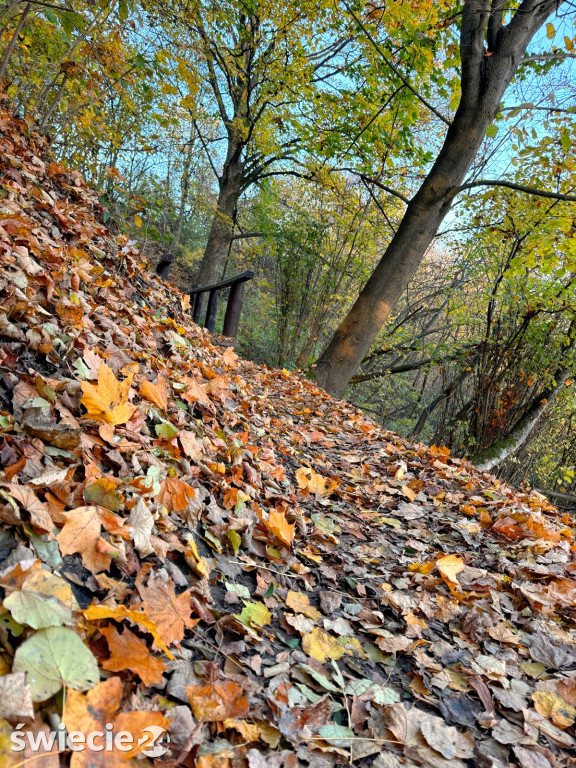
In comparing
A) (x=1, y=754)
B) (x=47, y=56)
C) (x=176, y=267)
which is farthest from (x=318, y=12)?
(x=1, y=754)

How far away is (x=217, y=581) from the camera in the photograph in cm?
150

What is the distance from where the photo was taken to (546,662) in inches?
62.9

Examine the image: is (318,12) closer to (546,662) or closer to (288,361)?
(288,361)

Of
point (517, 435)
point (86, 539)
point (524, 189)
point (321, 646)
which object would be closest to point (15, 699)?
point (86, 539)

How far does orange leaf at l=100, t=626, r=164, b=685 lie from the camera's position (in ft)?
3.08

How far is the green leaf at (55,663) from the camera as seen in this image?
0.79 m

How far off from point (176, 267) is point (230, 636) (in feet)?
50.7

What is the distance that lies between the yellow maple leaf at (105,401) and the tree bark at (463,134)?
427 centimetres

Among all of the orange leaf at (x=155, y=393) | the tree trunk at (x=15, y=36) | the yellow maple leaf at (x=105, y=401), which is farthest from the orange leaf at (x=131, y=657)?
the tree trunk at (x=15, y=36)

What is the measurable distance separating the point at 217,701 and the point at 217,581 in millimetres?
479

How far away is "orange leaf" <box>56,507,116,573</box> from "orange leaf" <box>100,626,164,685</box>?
0.69ft

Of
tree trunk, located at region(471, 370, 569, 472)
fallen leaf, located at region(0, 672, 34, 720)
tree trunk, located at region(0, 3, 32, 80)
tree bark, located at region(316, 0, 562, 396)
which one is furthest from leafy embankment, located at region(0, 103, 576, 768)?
tree trunk, located at region(471, 370, 569, 472)

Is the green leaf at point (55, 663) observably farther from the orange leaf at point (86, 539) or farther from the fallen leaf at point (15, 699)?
the orange leaf at point (86, 539)

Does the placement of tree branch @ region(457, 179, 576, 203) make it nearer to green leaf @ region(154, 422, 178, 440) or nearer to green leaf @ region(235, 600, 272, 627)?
green leaf @ region(154, 422, 178, 440)
